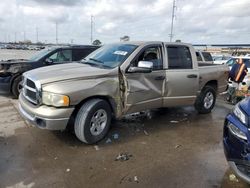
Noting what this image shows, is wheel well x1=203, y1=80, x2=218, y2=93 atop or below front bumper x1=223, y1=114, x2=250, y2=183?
atop

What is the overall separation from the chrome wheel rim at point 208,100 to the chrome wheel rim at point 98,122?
11.4ft

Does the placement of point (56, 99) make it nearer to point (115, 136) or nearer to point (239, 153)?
point (115, 136)

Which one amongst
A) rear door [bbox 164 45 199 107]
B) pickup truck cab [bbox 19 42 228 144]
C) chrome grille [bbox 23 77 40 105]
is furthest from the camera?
rear door [bbox 164 45 199 107]

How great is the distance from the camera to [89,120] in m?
4.84

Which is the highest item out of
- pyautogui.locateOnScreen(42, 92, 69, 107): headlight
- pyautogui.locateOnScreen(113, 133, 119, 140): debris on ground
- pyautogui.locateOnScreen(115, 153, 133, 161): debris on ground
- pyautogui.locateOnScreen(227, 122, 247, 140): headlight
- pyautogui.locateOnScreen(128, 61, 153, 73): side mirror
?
pyautogui.locateOnScreen(128, 61, 153, 73): side mirror

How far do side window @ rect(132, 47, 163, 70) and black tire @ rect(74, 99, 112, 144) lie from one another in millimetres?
1393

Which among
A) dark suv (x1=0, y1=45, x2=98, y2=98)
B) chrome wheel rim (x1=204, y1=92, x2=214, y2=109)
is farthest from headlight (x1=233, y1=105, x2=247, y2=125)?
dark suv (x1=0, y1=45, x2=98, y2=98)

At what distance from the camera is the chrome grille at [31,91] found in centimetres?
470

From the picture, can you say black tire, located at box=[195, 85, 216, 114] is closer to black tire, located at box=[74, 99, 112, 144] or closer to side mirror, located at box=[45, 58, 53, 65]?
black tire, located at box=[74, 99, 112, 144]

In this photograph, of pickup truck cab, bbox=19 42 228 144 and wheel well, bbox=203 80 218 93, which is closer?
pickup truck cab, bbox=19 42 228 144

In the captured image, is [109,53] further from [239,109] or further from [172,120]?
[239,109]

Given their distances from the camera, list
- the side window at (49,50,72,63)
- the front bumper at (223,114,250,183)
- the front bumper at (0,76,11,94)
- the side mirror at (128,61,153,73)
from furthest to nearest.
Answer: the side window at (49,50,72,63) → the front bumper at (0,76,11,94) → the side mirror at (128,61,153,73) → the front bumper at (223,114,250,183)

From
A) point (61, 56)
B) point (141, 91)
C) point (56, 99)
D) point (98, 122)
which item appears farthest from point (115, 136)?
point (61, 56)

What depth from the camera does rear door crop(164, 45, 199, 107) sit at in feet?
20.4
